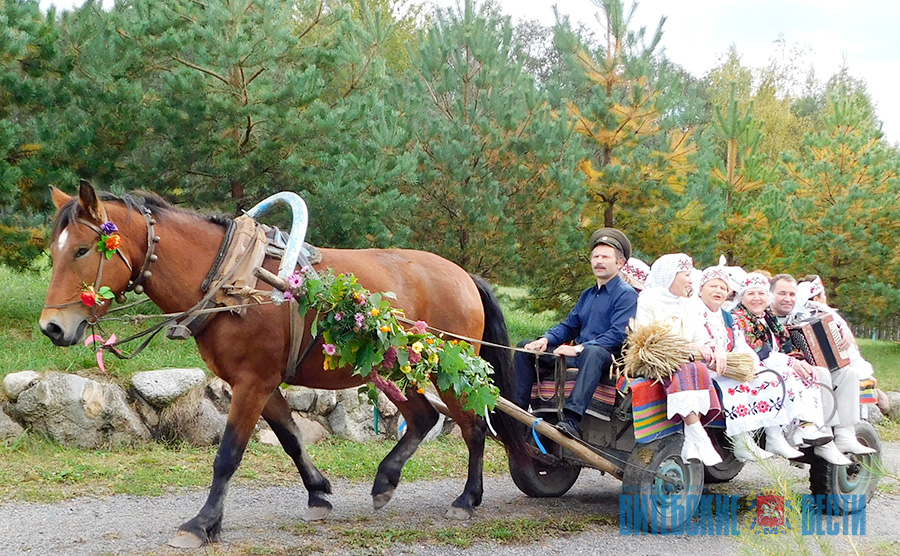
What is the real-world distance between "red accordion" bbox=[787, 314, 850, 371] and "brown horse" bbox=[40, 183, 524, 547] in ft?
6.79

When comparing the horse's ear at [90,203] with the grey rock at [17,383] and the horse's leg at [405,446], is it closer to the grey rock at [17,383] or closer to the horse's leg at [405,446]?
the horse's leg at [405,446]

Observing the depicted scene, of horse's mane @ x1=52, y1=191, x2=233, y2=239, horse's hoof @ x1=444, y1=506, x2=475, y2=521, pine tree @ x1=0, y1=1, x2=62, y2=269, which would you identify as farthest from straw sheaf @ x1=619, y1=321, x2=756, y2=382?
pine tree @ x1=0, y1=1, x2=62, y2=269

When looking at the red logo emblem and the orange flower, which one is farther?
the orange flower

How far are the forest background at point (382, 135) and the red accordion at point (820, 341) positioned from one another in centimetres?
348

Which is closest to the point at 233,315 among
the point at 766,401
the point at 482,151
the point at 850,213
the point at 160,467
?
the point at 160,467

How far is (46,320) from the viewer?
3.69 m

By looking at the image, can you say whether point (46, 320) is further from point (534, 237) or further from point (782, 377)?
point (534, 237)

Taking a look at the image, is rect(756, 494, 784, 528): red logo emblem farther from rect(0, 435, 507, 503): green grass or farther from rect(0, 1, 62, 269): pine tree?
rect(0, 1, 62, 269): pine tree

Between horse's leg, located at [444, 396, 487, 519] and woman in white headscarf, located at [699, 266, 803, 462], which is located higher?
woman in white headscarf, located at [699, 266, 803, 462]

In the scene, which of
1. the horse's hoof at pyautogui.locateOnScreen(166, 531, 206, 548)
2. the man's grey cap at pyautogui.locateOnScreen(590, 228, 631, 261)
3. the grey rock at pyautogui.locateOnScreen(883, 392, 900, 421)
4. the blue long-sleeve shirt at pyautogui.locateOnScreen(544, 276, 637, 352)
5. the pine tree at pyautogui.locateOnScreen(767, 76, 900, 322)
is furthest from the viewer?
the pine tree at pyautogui.locateOnScreen(767, 76, 900, 322)

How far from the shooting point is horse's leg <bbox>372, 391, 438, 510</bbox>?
4785 mm

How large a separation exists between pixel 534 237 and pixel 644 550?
5.04m

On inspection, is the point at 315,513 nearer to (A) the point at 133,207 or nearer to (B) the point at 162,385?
(A) the point at 133,207

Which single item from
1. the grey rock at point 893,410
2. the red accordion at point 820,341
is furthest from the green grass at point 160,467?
the grey rock at point 893,410
